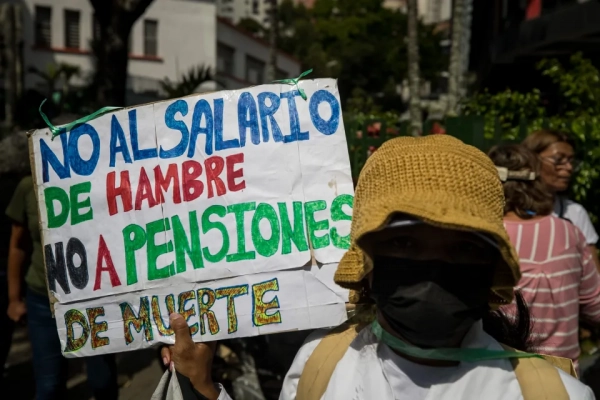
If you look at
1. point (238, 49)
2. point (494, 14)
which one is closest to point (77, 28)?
point (238, 49)

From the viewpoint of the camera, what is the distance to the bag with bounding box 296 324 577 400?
5.12 ft

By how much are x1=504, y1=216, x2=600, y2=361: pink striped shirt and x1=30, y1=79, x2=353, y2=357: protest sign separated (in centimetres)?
91

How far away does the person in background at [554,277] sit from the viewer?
2782 millimetres

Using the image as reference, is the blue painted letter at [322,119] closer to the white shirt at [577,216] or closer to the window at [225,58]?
the white shirt at [577,216]

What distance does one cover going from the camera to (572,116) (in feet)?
17.7

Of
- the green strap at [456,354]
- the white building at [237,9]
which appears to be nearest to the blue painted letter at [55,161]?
the green strap at [456,354]

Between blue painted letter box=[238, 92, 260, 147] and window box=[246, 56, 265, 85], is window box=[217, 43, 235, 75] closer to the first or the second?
window box=[246, 56, 265, 85]

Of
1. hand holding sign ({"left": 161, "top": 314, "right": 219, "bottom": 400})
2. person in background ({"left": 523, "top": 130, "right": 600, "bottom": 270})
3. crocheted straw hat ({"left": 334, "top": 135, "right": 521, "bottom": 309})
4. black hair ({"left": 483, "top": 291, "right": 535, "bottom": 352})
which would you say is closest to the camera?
crocheted straw hat ({"left": 334, "top": 135, "right": 521, "bottom": 309})

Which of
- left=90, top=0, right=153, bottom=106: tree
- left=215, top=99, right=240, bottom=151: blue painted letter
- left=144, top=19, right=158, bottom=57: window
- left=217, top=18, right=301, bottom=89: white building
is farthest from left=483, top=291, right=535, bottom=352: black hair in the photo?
left=144, top=19, right=158, bottom=57: window

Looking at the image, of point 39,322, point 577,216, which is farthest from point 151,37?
point 577,216

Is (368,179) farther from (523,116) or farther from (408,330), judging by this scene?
(523,116)

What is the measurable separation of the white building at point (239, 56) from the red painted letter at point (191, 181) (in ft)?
108

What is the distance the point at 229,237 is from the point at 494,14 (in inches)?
746

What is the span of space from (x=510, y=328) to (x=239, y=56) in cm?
3836
